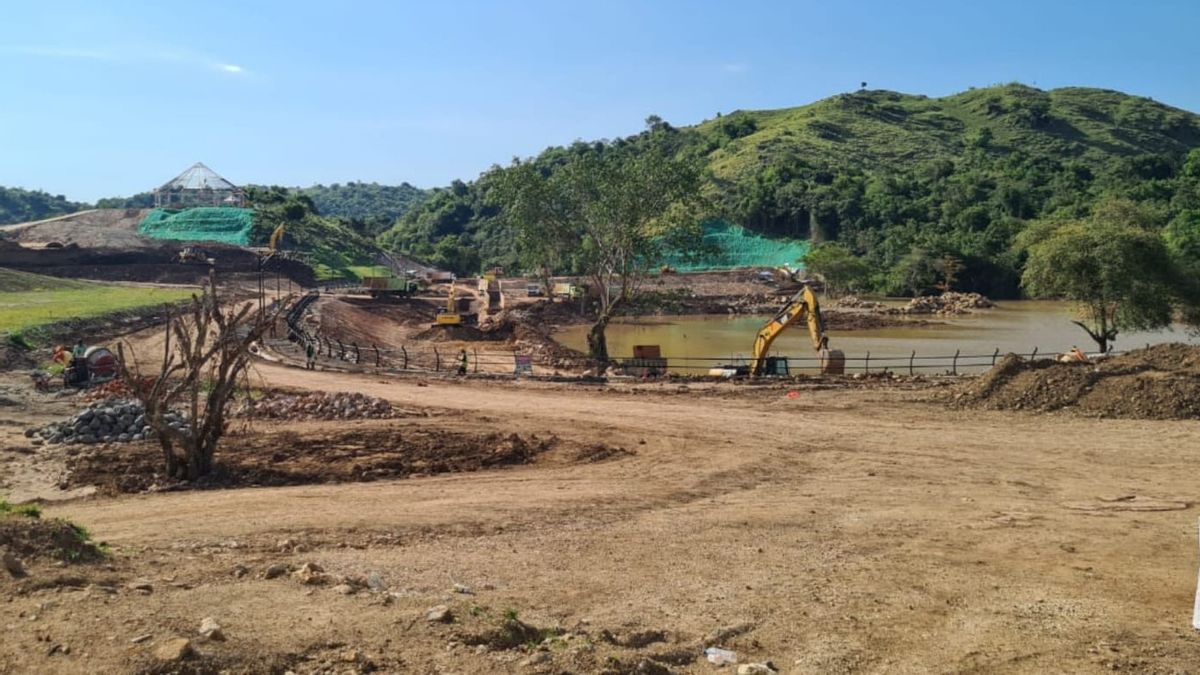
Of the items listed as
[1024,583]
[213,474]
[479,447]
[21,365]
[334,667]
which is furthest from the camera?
[21,365]

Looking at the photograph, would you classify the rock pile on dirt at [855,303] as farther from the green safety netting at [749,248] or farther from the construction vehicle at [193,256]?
the construction vehicle at [193,256]

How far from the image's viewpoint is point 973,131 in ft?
564

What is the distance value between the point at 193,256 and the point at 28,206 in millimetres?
142541

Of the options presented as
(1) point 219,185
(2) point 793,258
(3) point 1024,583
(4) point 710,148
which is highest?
(4) point 710,148

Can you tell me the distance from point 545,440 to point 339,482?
522 cm

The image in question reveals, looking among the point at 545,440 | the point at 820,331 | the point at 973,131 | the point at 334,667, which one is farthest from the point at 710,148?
the point at 334,667

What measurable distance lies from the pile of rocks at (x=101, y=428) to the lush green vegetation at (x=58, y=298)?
17.4m

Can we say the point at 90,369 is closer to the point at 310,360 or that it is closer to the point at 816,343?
the point at 310,360

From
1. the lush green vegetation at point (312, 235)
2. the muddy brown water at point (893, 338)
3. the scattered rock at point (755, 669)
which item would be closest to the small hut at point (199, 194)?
the lush green vegetation at point (312, 235)

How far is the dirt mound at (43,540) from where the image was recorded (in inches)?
352

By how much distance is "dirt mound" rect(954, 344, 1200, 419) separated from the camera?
906 inches

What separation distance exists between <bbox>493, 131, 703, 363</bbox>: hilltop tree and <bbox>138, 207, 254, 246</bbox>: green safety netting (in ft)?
185

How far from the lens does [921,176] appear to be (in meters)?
127

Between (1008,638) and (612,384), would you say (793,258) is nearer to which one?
(612,384)
